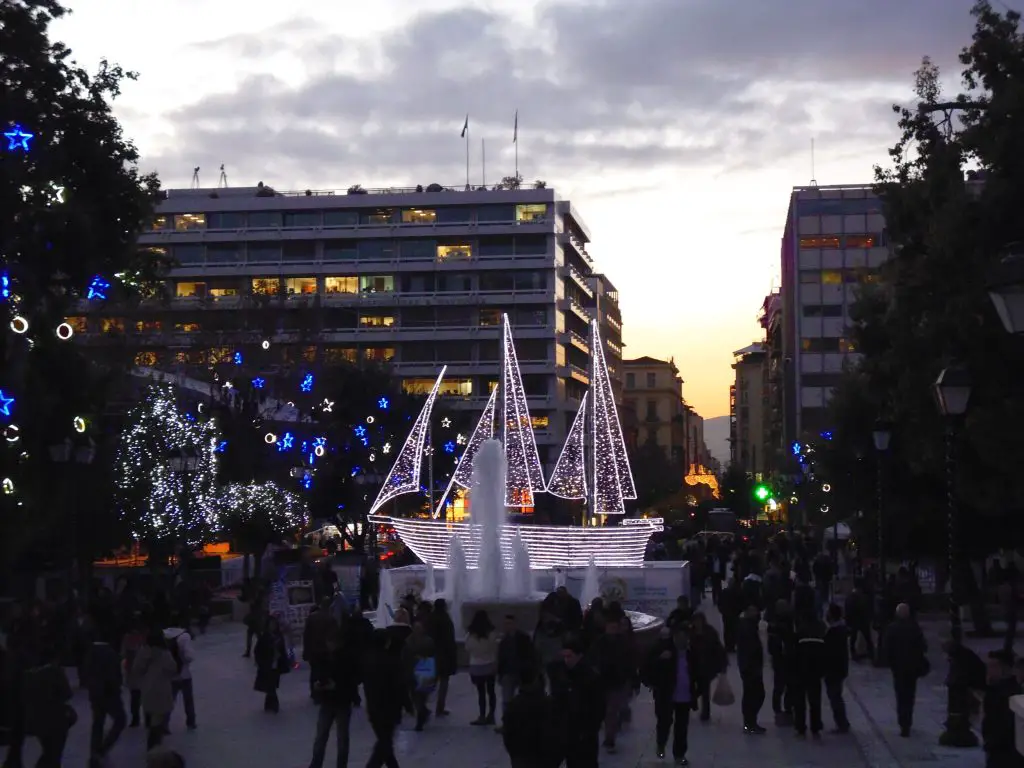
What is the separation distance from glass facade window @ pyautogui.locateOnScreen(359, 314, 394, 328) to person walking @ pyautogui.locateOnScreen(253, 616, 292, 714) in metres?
80.1

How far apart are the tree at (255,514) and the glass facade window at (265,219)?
51.5m

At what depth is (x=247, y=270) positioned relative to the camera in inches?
4060

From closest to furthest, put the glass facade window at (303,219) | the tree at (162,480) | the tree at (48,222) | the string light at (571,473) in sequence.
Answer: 1. the tree at (48,222)
2. the tree at (162,480)
3. the string light at (571,473)
4. the glass facade window at (303,219)

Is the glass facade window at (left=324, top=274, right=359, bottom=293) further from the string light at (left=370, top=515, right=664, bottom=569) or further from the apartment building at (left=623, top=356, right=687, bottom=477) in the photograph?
the apartment building at (left=623, top=356, right=687, bottom=477)

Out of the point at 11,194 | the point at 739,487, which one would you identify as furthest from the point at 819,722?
the point at 739,487

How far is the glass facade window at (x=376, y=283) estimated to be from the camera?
3971 inches

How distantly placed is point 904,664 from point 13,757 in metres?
9.70

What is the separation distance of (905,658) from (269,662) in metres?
8.28

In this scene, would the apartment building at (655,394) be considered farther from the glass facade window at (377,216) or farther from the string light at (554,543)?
the string light at (554,543)

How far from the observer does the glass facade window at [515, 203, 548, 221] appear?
102188mm

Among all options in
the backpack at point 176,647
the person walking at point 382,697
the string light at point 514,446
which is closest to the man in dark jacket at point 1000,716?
the person walking at point 382,697

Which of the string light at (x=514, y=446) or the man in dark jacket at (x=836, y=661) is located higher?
the string light at (x=514, y=446)

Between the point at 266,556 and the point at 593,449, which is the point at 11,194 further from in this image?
the point at 266,556

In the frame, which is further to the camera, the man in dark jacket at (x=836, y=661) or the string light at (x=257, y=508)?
the string light at (x=257, y=508)
